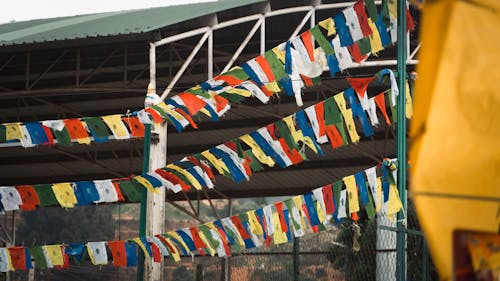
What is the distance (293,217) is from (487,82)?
8.46 metres

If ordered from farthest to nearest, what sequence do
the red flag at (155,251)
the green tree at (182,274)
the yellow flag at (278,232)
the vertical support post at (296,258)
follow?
the green tree at (182,274), the vertical support post at (296,258), the red flag at (155,251), the yellow flag at (278,232)

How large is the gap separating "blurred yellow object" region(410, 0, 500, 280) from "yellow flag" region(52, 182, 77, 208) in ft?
37.1

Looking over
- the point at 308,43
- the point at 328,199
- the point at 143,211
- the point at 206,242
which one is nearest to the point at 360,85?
the point at 308,43

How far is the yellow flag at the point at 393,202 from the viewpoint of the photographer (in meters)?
11.0

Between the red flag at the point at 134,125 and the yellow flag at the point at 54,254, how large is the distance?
2.12 m

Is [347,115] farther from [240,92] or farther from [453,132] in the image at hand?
[453,132]

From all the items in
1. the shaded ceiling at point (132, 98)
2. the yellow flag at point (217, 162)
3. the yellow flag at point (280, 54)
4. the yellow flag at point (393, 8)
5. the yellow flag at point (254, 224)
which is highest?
the shaded ceiling at point (132, 98)

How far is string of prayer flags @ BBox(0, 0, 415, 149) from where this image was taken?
40.3ft

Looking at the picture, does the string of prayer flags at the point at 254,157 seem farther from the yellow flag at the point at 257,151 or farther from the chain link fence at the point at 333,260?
the chain link fence at the point at 333,260

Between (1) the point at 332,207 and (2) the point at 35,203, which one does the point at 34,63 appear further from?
(1) the point at 332,207

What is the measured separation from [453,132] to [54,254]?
11.8 m

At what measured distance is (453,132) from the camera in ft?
15.3

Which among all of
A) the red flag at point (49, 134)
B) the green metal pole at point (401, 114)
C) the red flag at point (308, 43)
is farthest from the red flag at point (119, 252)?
the green metal pole at point (401, 114)

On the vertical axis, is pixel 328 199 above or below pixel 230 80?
below
